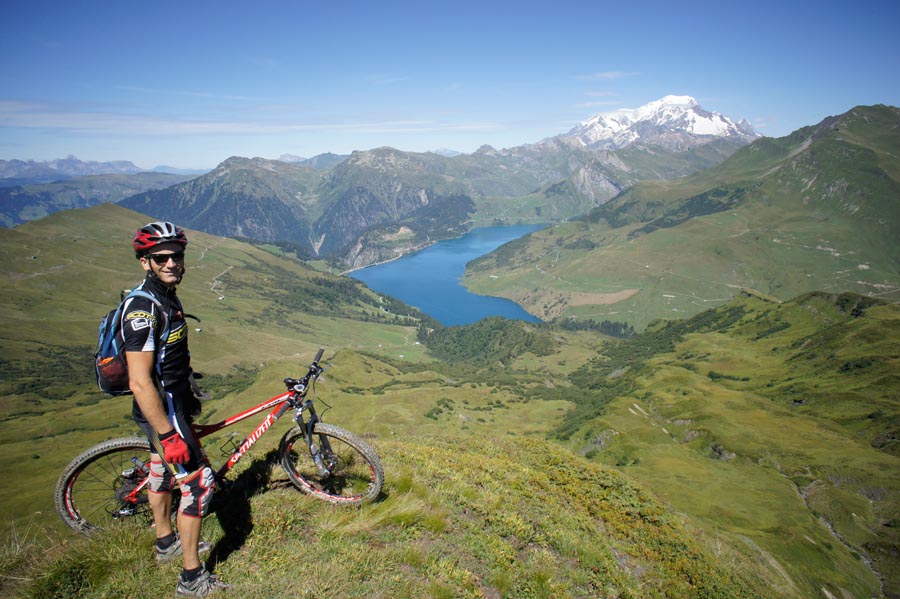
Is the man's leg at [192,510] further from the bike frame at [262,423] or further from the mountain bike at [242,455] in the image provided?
the bike frame at [262,423]

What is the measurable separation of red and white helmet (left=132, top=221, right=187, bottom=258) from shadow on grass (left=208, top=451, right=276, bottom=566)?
16.1 ft

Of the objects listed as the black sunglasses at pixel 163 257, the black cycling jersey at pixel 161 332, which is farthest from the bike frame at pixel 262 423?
the black sunglasses at pixel 163 257

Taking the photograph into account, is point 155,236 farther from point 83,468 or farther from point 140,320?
point 83,468

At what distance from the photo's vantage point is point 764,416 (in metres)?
109

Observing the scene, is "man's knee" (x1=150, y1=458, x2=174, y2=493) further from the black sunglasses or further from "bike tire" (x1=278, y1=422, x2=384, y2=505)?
the black sunglasses

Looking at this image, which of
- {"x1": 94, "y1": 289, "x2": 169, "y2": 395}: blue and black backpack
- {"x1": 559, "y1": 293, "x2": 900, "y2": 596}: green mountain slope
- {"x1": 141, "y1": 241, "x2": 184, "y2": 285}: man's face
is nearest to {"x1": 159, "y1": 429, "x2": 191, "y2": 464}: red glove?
{"x1": 94, "y1": 289, "x2": 169, "y2": 395}: blue and black backpack

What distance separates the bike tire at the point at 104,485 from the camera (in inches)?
352

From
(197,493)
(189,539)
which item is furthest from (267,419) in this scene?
(189,539)

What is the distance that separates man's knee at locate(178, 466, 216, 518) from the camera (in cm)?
716

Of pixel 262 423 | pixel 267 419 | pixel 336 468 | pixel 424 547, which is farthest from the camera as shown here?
pixel 336 468

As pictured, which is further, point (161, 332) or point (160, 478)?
point (160, 478)

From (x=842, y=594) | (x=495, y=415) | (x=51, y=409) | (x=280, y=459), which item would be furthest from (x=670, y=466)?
(x=51, y=409)

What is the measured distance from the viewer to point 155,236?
7.38 meters

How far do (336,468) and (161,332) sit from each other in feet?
16.2
